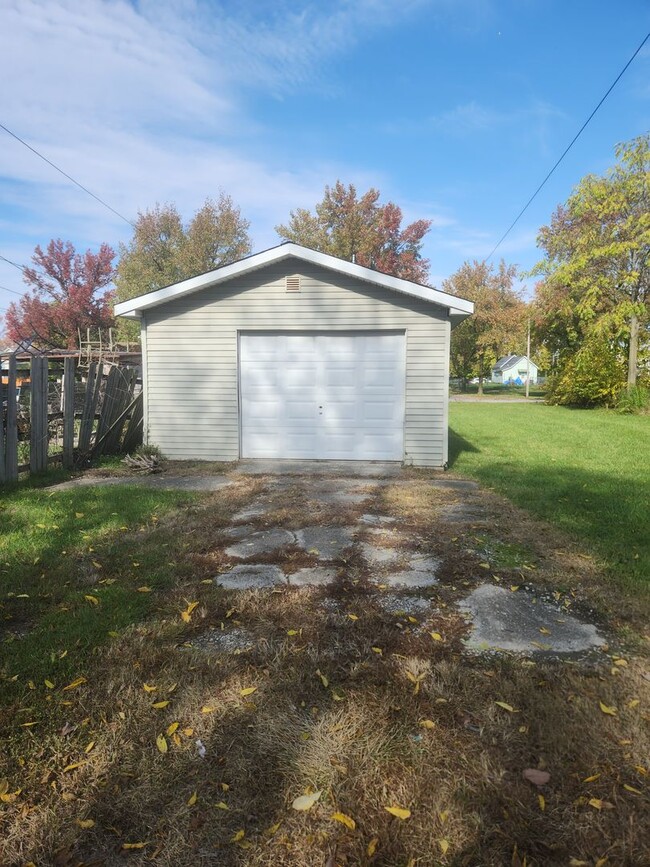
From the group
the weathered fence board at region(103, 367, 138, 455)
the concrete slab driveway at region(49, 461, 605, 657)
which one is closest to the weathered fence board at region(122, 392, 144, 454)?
the weathered fence board at region(103, 367, 138, 455)

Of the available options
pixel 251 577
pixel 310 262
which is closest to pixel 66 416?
pixel 310 262

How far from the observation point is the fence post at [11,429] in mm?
6156

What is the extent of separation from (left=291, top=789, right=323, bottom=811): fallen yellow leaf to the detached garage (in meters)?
6.94

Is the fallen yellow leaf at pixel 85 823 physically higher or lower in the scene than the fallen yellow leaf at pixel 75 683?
lower

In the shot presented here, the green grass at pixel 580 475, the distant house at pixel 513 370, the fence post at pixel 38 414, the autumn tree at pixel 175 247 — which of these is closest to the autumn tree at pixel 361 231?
the autumn tree at pixel 175 247

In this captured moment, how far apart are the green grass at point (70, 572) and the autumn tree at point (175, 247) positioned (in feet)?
103

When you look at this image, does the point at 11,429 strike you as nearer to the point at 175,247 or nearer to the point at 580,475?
the point at 580,475

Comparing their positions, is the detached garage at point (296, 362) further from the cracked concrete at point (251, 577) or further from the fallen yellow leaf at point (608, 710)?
the fallen yellow leaf at point (608, 710)

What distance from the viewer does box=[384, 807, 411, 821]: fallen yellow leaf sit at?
168cm

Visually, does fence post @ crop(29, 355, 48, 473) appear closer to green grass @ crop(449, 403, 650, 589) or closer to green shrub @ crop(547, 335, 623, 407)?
green grass @ crop(449, 403, 650, 589)

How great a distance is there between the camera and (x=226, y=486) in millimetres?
6910

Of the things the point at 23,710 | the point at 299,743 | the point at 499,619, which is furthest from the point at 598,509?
the point at 23,710

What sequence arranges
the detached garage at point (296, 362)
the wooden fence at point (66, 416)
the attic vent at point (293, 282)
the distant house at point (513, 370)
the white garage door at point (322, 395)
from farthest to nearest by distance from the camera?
the distant house at point (513, 370) → the white garage door at point (322, 395) → the attic vent at point (293, 282) → the detached garage at point (296, 362) → the wooden fence at point (66, 416)

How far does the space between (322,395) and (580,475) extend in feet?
13.3
